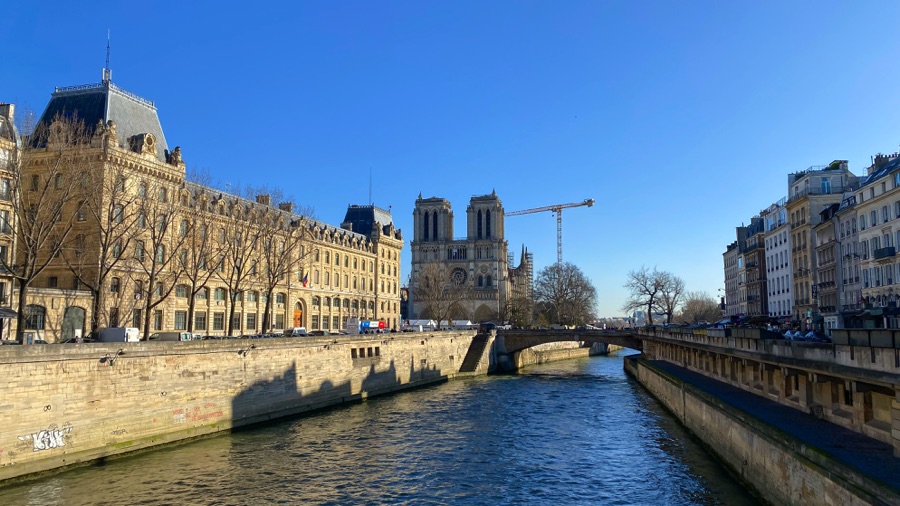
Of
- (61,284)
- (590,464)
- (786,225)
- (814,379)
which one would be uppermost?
(786,225)

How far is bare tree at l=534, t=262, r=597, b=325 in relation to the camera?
12683cm

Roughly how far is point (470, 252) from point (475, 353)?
2930 inches

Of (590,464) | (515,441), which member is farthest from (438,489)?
(515,441)

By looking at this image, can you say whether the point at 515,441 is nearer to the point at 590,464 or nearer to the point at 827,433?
the point at 590,464

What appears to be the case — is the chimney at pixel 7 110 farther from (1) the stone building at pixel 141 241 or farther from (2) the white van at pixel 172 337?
(2) the white van at pixel 172 337

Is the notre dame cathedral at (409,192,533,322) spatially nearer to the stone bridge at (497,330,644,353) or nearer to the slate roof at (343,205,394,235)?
the slate roof at (343,205,394,235)

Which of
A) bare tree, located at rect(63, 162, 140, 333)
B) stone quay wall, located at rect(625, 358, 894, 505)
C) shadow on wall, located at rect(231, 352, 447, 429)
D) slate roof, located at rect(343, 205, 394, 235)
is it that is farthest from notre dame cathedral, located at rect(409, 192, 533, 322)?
stone quay wall, located at rect(625, 358, 894, 505)

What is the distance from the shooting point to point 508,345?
82.4 meters

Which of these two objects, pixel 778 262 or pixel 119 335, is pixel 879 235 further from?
pixel 119 335

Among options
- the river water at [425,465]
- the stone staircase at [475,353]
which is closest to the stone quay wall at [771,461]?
the river water at [425,465]

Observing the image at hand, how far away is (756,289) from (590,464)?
71130 mm

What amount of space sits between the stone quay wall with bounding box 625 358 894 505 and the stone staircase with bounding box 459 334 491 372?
41.1 meters

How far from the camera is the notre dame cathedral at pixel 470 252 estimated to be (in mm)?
146125

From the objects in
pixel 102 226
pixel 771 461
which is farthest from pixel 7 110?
pixel 771 461
